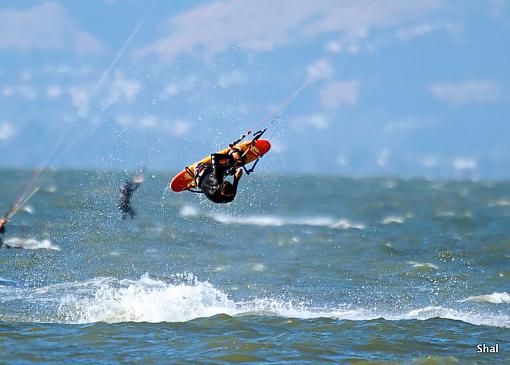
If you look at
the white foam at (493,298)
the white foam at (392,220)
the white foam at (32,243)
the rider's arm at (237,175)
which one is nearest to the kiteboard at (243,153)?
the rider's arm at (237,175)

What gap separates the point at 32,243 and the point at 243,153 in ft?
45.9

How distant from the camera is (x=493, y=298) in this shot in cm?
2584

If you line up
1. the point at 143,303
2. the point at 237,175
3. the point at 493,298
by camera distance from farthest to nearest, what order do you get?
the point at 493,298 < the point at 143,303 < the point at 237,175

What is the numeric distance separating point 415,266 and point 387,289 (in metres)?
5.01

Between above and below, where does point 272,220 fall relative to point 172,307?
above

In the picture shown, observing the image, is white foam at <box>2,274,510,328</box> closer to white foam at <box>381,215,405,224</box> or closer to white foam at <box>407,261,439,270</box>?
white foam at <box>407,261,439,270</box>

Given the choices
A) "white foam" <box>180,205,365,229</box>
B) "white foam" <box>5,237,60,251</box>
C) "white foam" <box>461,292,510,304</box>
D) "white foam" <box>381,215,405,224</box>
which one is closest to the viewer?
"white foam" <box>461,292,510,304</box>

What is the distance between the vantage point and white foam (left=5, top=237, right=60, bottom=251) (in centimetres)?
3320

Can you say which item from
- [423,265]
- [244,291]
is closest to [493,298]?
[423,265]

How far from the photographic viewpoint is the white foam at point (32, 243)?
33200 millimetres

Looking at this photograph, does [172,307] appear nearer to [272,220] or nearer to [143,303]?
[143,303]

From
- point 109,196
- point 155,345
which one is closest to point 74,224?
point 109,196

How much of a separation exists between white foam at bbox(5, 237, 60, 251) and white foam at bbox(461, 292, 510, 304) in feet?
46.8

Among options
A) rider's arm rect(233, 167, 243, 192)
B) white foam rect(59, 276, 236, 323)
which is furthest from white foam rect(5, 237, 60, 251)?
rider's arm rect(233, 167, 243, 192)
